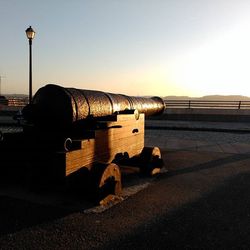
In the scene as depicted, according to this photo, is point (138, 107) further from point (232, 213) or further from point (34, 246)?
point (34, 246)

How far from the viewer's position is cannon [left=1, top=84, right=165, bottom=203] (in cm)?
457

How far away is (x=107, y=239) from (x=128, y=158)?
3.01 metres

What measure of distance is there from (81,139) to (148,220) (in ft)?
5.37

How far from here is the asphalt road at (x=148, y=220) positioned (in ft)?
11.5

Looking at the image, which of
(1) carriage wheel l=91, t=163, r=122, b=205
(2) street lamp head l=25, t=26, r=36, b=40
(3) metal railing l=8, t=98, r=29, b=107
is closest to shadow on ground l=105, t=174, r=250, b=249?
A: (1) carriage wheel l=91, t=163, r=122, b=205

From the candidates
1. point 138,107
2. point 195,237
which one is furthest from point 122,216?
point 138,107

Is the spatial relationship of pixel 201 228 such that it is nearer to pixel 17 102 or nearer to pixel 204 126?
pixel 204 126

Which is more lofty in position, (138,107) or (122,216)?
(138,107)

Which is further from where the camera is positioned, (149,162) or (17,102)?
(17,102)

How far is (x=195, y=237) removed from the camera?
3.66 metres

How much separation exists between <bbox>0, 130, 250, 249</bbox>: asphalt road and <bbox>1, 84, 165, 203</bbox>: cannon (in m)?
0.41

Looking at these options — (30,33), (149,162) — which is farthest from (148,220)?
(30,33)

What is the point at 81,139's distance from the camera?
192 inches

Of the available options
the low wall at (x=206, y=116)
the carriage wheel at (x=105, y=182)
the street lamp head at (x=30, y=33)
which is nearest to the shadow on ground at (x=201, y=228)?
the carriage wheel at (x=105, y=182)
